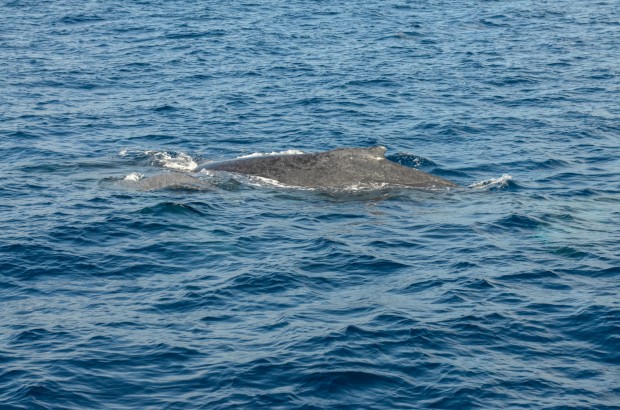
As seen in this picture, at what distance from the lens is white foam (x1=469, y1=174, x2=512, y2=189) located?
97.5ft

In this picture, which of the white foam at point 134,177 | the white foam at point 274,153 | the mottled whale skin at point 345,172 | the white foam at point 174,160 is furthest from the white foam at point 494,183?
the white foam at point 134,177

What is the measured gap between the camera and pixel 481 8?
61469mm

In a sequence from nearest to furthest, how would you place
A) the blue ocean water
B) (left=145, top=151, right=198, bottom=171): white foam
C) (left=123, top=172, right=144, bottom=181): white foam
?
the blue ocean water < (left=123, top=172, right=144, bottom=181): white foam < (left=145, top=151, right=198, bottom=171): white foam

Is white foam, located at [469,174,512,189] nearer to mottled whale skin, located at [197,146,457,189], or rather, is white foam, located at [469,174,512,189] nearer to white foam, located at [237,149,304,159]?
mottled whale skin, located at [197,146,457,189]

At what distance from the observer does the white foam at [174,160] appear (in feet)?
103

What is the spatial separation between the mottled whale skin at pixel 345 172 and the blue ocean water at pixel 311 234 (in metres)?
0.70

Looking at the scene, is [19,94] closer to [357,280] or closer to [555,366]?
[357,280]

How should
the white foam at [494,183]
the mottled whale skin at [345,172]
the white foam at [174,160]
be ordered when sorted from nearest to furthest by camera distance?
the mottled whale skin at [345,172] → the white foam at [494,183] → the white foam at [174,160]

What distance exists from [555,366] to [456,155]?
16084mm

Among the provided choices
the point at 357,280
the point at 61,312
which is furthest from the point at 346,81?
the point at 61,312

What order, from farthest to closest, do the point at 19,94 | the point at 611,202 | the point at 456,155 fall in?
the point at 19,94 < the point at 456,155 < the point at 611,202

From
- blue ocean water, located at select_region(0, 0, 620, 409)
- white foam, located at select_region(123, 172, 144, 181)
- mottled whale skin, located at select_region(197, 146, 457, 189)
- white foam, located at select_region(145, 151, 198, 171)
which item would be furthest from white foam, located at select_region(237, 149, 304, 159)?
white foam, located at select_region(123, 172, 144, 181)

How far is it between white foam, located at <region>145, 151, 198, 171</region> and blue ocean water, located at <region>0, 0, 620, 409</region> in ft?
0.44

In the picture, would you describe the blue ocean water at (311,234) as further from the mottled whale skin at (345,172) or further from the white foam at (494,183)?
the mottled whale skin at (345,172)
